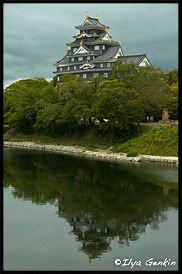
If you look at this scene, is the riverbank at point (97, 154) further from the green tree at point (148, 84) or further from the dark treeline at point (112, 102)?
the green tree at point (148, 84)

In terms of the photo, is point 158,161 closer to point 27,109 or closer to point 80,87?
point 80,87

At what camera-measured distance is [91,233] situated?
46.0ft

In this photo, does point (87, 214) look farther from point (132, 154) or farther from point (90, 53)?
point (90, 53)

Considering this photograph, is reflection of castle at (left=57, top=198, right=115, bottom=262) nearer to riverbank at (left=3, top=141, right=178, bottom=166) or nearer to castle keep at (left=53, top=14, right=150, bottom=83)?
riverbank at (left=3, top=141, right=178, bottom=166)

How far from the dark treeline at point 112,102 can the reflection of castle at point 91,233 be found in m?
18.1

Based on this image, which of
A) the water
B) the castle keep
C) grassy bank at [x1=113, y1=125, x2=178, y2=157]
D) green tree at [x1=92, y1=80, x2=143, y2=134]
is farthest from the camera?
the castle keep

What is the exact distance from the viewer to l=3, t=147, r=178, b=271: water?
12055mm

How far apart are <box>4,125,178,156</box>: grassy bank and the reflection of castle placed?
14200mm

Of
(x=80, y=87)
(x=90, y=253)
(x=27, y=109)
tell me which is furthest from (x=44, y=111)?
(x=90, y=253)

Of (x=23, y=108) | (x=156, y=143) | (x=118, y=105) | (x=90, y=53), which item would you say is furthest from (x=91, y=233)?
(x=90, y=53)

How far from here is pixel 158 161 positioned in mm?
27656

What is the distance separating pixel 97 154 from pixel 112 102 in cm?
512

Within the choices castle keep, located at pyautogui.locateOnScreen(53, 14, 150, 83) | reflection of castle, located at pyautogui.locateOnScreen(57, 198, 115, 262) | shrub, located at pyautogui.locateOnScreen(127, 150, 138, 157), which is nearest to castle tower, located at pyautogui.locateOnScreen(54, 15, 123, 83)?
castle keep, located at pyautogui.locateOnScreen(53, 14, 150, 83)

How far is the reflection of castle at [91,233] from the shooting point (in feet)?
41.2
